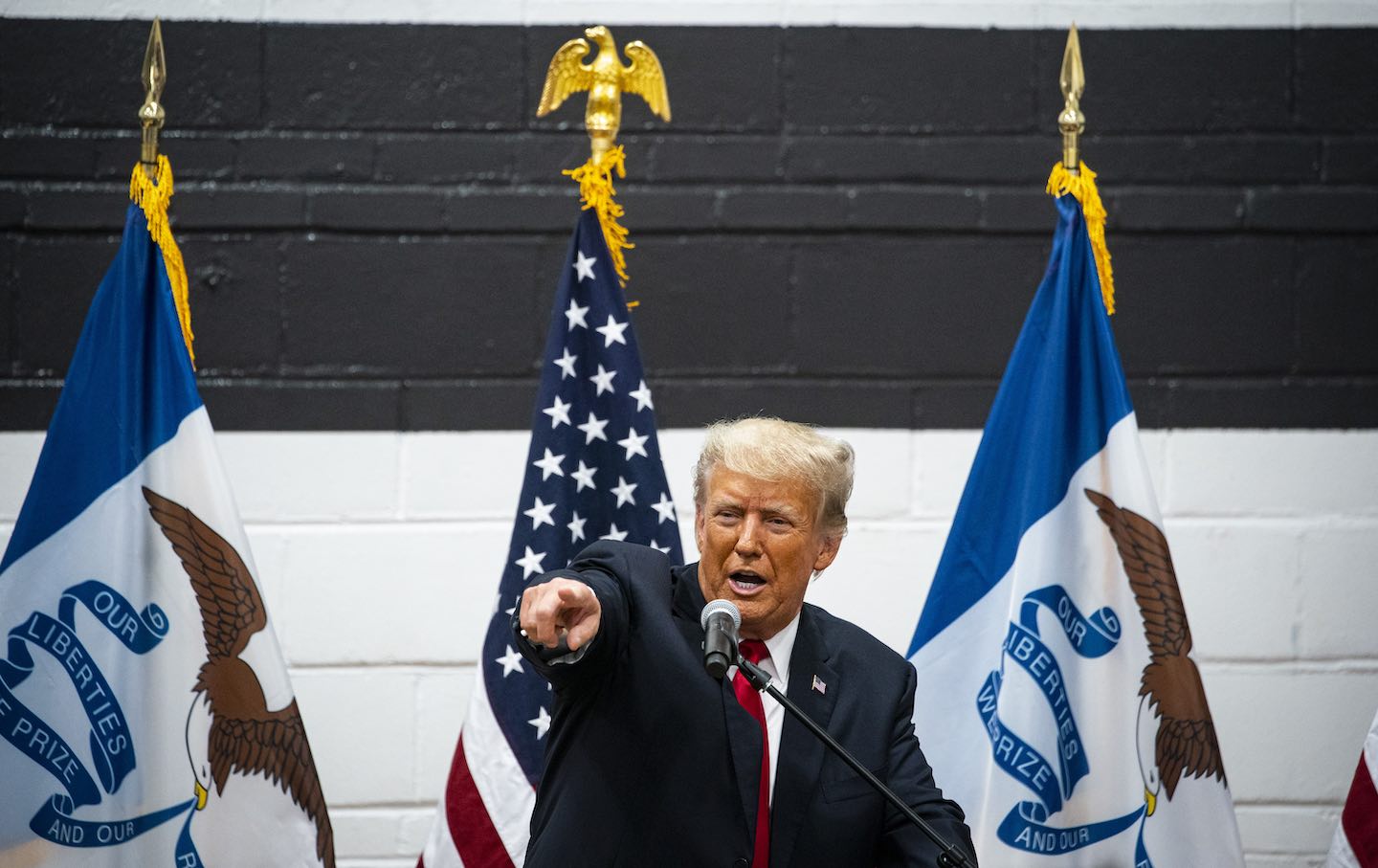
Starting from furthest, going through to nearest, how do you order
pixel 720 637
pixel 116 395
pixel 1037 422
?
pixel 1037 422
pixel 116 395
pixel 720 637

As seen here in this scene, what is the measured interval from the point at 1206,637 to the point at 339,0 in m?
2.41

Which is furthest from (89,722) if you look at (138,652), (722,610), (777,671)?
(722,610)

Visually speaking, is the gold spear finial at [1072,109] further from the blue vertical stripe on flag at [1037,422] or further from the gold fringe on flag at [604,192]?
the gold fringe on flag at [604,192]

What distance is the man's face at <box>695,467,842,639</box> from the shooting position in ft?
5.98

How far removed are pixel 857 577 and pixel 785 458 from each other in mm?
1265

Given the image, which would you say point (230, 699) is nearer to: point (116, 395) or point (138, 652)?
point (138, 652)

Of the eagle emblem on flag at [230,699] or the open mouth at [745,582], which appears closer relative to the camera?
the open mouth at [745,582]

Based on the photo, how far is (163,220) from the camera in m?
2.54

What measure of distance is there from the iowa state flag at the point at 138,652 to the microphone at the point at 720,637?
114 cm

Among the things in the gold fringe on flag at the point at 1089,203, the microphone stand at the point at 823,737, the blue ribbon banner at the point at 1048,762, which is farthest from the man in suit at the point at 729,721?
the gold fringe on flag at the point at 1089,203

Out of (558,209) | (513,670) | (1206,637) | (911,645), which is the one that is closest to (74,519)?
(513,670)

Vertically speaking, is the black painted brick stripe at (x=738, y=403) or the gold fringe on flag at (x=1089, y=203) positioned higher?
the gold fringe on flag at (x=1089, y=203)

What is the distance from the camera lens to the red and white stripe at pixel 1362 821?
2.43 metres

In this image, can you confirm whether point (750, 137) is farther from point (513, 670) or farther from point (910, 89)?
point (513, 670)
